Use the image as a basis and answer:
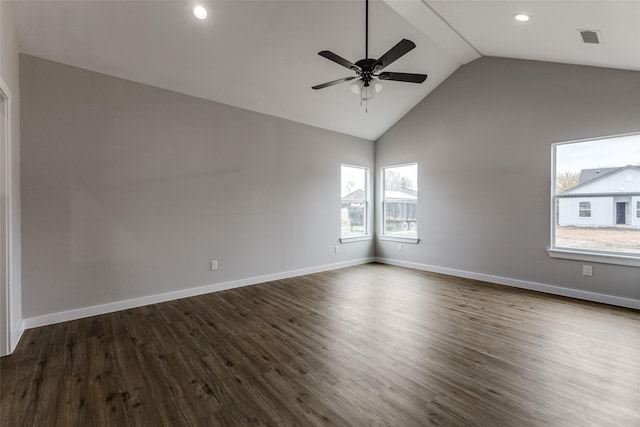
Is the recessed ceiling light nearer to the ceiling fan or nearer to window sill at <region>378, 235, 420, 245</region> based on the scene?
the ceiling fan

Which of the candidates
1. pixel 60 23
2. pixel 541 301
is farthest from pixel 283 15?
pixel 541 301

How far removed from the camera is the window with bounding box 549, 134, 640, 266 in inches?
138

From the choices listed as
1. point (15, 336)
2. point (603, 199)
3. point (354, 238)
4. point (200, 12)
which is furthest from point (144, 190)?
point (603, 199)

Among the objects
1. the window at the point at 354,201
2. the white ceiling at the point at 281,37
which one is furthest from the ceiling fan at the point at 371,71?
the window at the point at 354,201

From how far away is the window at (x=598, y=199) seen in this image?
350 centimetres

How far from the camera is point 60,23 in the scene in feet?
9.02

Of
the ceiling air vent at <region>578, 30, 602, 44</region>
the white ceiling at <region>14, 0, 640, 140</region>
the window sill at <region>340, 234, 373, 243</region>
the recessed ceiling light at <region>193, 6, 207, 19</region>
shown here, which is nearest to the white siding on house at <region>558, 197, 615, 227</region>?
the white ceiling at <region>14, 0, 640, 140</region>


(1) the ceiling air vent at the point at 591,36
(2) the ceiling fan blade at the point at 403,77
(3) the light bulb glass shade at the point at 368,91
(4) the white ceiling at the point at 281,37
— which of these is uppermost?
(4) the white ceiling at the point at 281,37

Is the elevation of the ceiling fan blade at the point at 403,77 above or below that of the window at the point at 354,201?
above

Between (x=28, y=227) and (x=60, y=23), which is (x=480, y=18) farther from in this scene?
(x=28, y=227)

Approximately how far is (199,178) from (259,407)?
10.2 ft

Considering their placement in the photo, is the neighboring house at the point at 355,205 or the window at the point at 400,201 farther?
the neighboring house at the point at 355,205

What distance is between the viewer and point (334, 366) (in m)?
2.23

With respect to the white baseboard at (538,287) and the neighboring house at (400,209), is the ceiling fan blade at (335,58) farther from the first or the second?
the white baseboard at (538,287)
